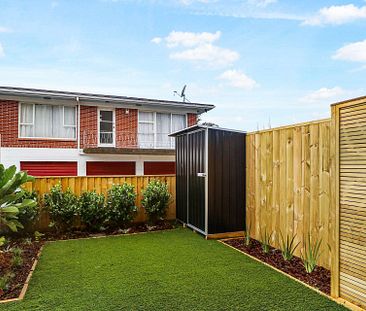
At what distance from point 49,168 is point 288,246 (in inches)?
452

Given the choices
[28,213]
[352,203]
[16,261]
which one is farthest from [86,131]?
[352,203]

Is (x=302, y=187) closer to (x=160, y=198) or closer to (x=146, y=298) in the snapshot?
(x=146, y=298)

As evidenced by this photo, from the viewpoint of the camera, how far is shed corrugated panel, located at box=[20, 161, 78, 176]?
508 inches

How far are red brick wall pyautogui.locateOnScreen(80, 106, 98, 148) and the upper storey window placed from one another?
0.39 metres

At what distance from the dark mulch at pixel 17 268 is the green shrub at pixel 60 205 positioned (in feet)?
2.56

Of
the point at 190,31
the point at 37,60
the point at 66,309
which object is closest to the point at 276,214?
the point at 66,309

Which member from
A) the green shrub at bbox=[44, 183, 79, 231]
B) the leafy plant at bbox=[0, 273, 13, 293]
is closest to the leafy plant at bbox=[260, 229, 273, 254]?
the leafy plant at bbox=[0, 273, 13, 293]

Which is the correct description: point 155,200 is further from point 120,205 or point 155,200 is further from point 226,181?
point 226,181

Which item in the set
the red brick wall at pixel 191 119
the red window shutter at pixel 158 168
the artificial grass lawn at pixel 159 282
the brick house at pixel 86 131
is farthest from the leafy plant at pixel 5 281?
the red brick wall at pixel 191 119

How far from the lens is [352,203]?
10.0 feet

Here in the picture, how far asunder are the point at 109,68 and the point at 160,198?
6.98m

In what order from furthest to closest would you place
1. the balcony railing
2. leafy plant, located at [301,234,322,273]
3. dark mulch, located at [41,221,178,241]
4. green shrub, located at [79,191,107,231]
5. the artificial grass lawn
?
the balcony railing → green shrub, located at [79,191,107,231] → dark mulch, located at [41,221,178,241] → leafy plant, located at [301,234,322,273] → the artificial grass lawn

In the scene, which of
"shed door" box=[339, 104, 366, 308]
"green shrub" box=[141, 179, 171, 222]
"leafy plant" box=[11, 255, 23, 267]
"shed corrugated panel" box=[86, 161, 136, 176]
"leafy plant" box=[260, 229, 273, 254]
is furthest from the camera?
"shed corrugated panel" box=[86, 161, 136, 176]

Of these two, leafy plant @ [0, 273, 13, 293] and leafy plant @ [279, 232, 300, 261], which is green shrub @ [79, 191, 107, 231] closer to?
leafy plant @ [0, 273, 13, 293]
